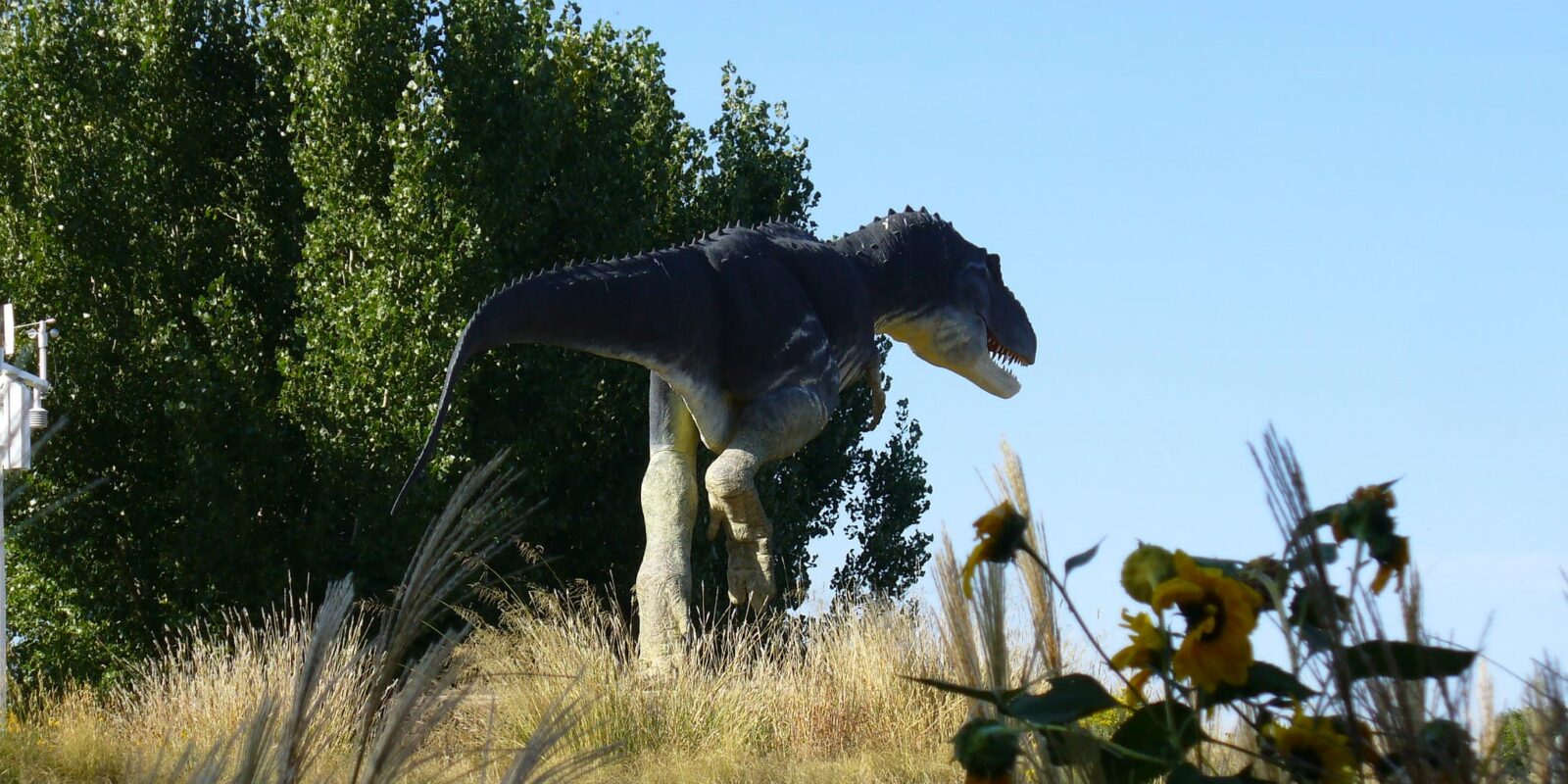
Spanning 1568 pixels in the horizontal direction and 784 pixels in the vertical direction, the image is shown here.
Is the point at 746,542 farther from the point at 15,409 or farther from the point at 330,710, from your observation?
the point at 330,710

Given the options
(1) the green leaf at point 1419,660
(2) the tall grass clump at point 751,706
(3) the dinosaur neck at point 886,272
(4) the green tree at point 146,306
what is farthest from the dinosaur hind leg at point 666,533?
(1) the green leaf at point 1419,660

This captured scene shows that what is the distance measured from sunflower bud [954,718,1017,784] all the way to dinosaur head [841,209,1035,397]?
6.98m

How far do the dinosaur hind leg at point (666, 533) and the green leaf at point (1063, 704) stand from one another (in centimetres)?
612

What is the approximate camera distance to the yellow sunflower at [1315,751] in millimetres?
1888

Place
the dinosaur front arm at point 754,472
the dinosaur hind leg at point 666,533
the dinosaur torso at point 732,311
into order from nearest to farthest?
the dinosaur torso at point 732,311 < the dinosaur front arm at point 754,472 < the dinosaur hind leg at point 666,533

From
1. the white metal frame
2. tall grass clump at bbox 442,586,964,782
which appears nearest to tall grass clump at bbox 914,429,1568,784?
tall grass clump at bbox 442,586,964,782

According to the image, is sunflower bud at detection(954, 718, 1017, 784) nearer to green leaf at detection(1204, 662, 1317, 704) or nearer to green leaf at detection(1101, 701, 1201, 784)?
green leaf at detection(1101, 701, 1201, 784)

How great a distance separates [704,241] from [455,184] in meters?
3.93

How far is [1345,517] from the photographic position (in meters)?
2.05

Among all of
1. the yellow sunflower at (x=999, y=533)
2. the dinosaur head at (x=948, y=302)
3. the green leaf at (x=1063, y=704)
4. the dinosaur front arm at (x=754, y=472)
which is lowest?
the green leaf at (x=1063, y=704)

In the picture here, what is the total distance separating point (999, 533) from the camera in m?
2.18

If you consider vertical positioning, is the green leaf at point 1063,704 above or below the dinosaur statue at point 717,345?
below

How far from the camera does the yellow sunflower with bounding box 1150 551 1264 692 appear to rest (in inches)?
74.9

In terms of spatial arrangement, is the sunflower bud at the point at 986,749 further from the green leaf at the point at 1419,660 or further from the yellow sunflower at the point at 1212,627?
the green leaf at the point at 1419,660
